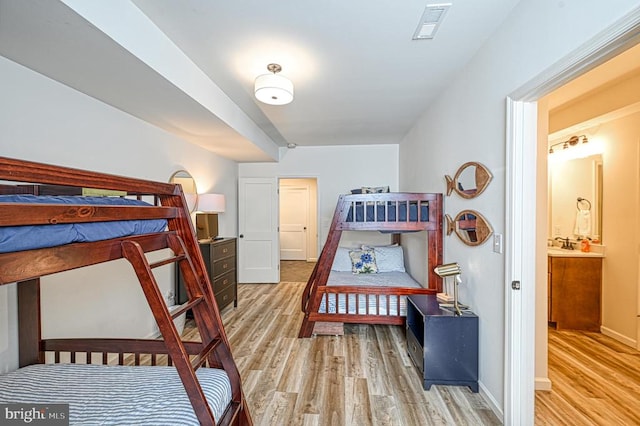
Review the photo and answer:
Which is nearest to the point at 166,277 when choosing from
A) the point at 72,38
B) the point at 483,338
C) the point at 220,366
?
the point at 220,366

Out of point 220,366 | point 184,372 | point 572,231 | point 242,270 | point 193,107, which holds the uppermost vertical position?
point 193,107

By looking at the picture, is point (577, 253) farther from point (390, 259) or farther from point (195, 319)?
point (195, 319)

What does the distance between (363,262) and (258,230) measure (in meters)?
2.23

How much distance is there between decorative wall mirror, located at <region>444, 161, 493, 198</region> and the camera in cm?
197

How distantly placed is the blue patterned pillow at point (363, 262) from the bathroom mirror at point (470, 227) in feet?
4.74

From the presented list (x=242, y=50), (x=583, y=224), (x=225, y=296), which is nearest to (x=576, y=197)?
(x=583, y=224)

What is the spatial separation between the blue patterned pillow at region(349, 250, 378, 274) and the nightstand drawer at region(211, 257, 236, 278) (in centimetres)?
169

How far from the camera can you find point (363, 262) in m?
3.85

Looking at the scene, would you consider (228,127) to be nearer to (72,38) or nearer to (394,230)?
(72,38)

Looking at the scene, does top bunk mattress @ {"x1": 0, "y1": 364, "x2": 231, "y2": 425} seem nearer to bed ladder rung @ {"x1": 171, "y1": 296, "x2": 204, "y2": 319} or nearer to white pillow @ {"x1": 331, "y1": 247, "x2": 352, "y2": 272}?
bed ladder rung @ {"x1": 171, "y1": 296, "x2": 204, "y2": 319}

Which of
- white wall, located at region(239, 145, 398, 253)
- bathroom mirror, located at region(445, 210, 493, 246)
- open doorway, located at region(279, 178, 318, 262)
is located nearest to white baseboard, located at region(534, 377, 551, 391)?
bathroom mirror, located at region(445, 210, 493, 246)

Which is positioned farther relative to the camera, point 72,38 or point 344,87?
point 344,87

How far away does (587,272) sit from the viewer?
9.77 feet

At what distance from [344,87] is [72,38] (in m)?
1.99
